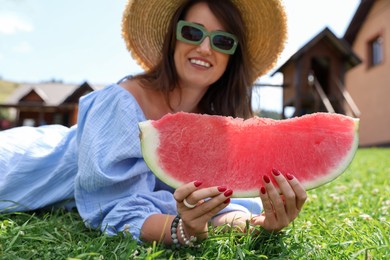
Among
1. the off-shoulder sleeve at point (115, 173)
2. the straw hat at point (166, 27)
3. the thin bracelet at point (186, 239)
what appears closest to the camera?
the thin bracelet at point (186, 239)

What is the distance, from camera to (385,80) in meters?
16.6

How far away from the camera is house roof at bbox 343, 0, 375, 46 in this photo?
60.1ft

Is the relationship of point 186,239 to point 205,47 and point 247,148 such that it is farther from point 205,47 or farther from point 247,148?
point 205,47

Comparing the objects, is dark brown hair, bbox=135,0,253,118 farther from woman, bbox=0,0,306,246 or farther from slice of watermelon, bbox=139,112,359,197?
slice of watermelon, bbox=139,112,359,197

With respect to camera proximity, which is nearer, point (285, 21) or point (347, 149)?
point (347, 149)

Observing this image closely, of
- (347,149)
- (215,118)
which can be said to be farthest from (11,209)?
(347,149)

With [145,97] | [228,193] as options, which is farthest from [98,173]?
[228,193]

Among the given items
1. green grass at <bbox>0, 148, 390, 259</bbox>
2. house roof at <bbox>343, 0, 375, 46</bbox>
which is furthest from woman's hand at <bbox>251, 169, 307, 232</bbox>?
house roof at <bbox>343, 0, 375, 46</bbox>

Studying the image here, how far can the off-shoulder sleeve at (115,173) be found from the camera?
1950 mm

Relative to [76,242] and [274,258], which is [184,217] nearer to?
[274,258]

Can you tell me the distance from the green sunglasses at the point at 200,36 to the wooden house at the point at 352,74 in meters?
11.1

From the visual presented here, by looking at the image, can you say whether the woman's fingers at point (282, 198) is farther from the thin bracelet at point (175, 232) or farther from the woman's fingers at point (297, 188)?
the thin bracelet at point (175, 232)

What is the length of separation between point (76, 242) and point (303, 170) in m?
1.05

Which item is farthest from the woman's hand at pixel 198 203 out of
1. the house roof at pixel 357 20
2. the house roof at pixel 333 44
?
the house roof at pixel 357 20
